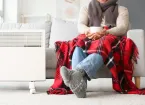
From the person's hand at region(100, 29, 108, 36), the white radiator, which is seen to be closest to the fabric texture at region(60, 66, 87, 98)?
the white radiator

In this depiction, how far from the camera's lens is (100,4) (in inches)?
92.7

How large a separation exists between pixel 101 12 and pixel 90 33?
0.33 m

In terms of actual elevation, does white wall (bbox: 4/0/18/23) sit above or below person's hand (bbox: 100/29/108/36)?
above

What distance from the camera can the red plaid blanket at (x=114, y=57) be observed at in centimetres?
192

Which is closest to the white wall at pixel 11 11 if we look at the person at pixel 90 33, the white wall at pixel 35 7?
the white wall at pixel 35 7

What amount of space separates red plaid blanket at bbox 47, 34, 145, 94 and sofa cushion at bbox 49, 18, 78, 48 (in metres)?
0.66

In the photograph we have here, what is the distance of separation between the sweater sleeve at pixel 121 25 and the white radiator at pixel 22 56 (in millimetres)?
563

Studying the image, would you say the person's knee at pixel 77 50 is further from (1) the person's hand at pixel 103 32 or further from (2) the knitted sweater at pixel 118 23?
(2) the knitted sweater at pixel 118 23

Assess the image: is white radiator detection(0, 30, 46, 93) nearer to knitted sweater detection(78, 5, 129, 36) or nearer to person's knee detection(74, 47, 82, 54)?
person's knee detection(74, 47, 82, 54)

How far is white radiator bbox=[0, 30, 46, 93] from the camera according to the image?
1974 millimetres

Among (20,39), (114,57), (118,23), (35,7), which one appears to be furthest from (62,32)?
(35,7)

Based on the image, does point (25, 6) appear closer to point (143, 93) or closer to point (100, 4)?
point (100, 4)

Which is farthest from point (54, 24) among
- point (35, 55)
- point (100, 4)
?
point (35, 55)

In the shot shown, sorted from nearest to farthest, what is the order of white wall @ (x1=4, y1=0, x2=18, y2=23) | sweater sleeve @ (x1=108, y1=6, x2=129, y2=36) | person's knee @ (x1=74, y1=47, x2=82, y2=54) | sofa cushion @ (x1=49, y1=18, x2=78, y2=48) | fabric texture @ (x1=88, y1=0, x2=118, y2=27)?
person's knee @ (x1=74, y1=47, x2=82, y2=54) < sweater sleeve @ (x1=108, y1=6, x2=129, y2=36) < fabric texture @ (x1=88, y1=0, x2=118, y2=27) < sofa cushion @ (x1=49, y1=18, x2=78, y2=48) < white wall @ (x1=4, y1=0, x2=18, y2=23)
